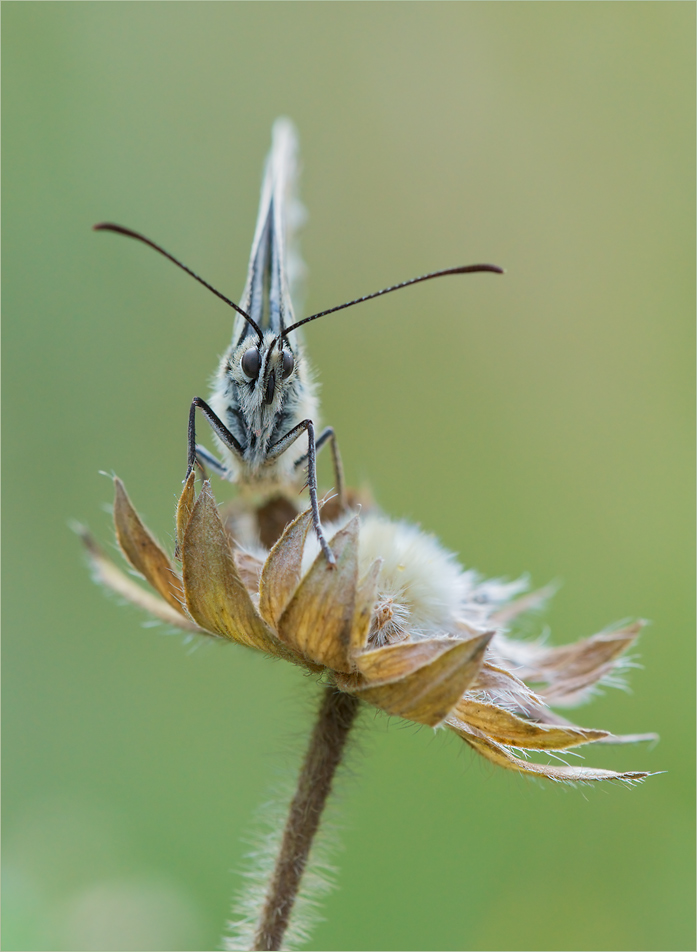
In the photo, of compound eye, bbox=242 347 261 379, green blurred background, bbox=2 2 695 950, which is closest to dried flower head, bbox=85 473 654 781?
compound eye, bbox=242 347 261 379

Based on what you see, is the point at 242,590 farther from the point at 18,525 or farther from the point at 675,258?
the point at 675,258

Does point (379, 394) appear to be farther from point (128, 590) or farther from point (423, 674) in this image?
point (423, 674)

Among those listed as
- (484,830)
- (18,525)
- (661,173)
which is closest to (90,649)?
(18,525)

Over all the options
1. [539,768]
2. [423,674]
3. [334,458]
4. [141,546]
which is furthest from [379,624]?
[334,458]

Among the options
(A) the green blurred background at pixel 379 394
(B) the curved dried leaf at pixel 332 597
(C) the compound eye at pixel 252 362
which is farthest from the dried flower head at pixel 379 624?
(A) the green blurred background at pixel 379 394

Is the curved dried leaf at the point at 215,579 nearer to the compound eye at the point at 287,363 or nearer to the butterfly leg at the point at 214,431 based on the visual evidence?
the butterfly leg at the point at 214,431
